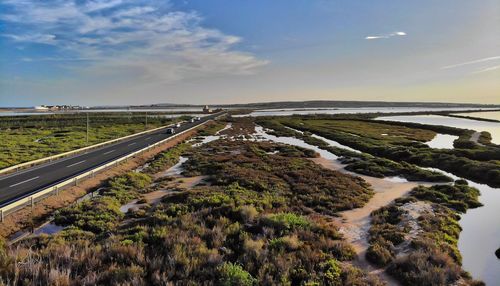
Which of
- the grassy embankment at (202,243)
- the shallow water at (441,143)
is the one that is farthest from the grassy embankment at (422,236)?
the shallow water at (441,143)

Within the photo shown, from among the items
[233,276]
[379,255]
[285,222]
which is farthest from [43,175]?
[379,255]

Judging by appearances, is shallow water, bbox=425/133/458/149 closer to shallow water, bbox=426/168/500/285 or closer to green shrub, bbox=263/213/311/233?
shallow water, bbox=426/168/500/285

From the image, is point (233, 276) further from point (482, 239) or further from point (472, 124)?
point (472, 124)

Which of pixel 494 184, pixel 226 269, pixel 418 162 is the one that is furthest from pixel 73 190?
pixel 418 162

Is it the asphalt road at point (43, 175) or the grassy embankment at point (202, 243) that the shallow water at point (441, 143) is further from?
the asphalt road at point (43, 175)

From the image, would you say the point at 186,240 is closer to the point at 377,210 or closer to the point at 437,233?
the point at 437,233
